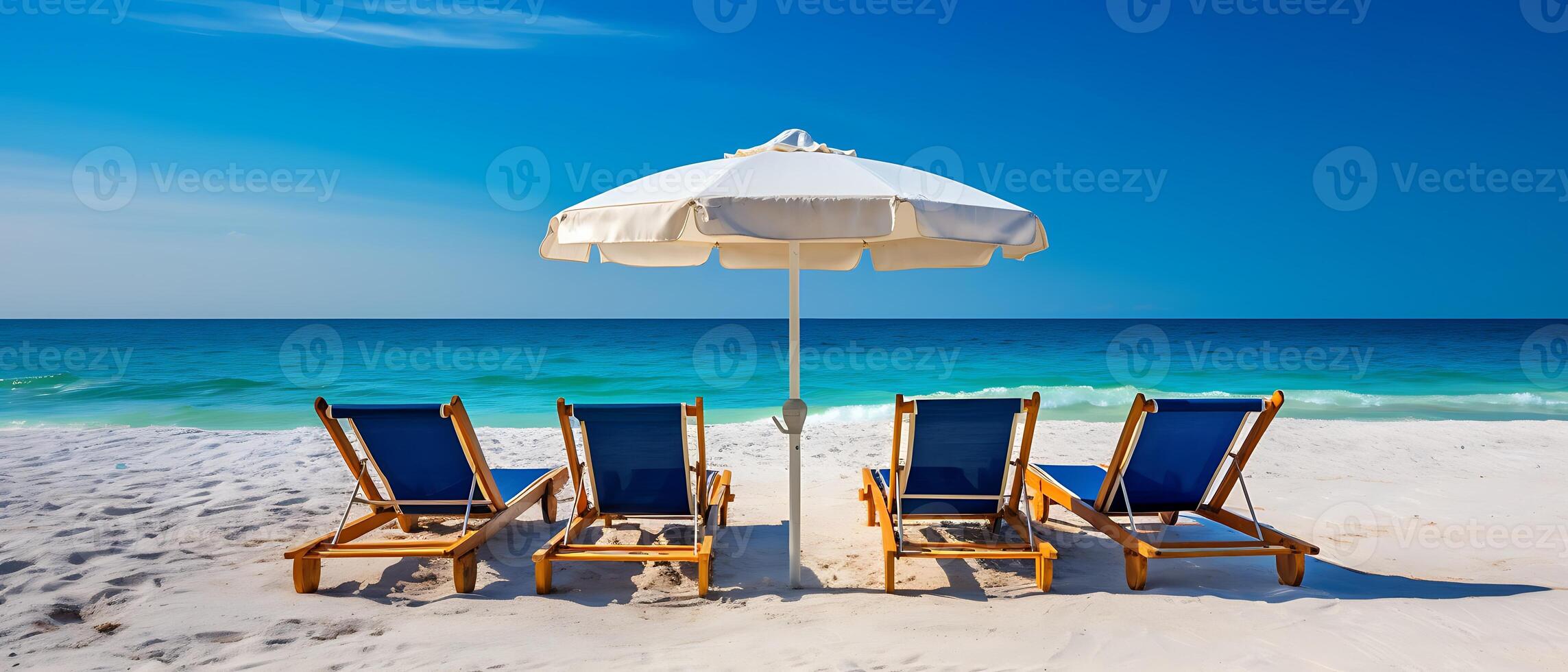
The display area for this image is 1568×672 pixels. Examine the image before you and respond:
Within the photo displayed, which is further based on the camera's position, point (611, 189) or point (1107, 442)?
point (1107, 442)

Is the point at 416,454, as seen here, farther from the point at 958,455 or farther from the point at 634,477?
the point at 958,455

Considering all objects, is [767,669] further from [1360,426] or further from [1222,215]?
[1222,215]

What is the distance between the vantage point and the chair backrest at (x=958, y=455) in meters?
3.50

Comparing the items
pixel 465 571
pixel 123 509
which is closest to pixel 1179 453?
pixel 465 571

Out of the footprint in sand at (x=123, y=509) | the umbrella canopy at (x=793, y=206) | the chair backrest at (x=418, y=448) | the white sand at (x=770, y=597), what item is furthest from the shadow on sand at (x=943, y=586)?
the footprint in sand at (x=123, y=509)

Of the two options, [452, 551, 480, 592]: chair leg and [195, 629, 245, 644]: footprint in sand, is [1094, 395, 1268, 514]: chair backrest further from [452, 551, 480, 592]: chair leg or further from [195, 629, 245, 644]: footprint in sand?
[195, 629, 245, 644]: footprint in sand

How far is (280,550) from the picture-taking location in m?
3.92

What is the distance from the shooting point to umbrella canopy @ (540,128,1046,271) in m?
2.63

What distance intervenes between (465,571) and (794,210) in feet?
7.31

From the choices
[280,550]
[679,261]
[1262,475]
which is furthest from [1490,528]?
[280,550]

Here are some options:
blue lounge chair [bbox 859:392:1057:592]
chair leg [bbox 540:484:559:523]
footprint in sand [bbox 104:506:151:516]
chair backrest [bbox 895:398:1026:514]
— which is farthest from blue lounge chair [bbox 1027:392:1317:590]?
footprint in sand [bbox 104:506:151:516]

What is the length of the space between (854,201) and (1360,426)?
30.5 feet

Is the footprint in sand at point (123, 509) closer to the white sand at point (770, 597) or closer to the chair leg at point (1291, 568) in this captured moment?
the white sand at point (770, 597)

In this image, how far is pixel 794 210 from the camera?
2.65 metres
